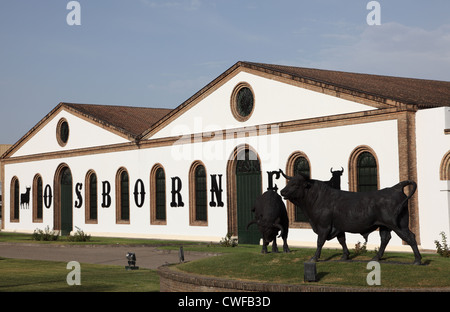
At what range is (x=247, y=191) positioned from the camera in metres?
33.5

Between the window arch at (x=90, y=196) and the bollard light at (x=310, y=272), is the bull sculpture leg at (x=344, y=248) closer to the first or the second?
the bollard light at (x=310, y=272)

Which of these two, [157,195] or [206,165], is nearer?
[206,165]

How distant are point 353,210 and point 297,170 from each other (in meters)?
16.0

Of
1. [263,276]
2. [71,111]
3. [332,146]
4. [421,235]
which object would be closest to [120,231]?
[71,111]

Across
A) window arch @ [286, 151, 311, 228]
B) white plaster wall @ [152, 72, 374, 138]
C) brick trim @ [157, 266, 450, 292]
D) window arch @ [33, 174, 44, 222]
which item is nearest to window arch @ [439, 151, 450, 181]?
white plaster wall @ [152, 72, 374, 138]

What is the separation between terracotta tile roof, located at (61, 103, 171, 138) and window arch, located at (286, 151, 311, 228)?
41.4 feet

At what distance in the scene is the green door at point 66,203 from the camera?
46250 millimetres

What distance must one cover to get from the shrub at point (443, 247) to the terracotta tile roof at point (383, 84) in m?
4.97

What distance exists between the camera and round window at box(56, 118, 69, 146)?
155 ft

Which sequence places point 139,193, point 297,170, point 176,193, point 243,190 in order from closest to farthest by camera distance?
point 297,170
point 243,190
point 176,193
point 139,193

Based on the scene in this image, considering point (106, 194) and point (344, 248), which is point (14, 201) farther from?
point (344, 248)

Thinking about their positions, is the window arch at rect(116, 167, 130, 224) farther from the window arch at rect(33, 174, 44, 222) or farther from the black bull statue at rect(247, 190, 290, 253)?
the black bull statue at rect(247, 190, 290, 253)

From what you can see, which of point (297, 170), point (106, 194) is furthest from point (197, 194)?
point (106, 194)

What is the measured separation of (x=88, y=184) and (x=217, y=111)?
1297cm
